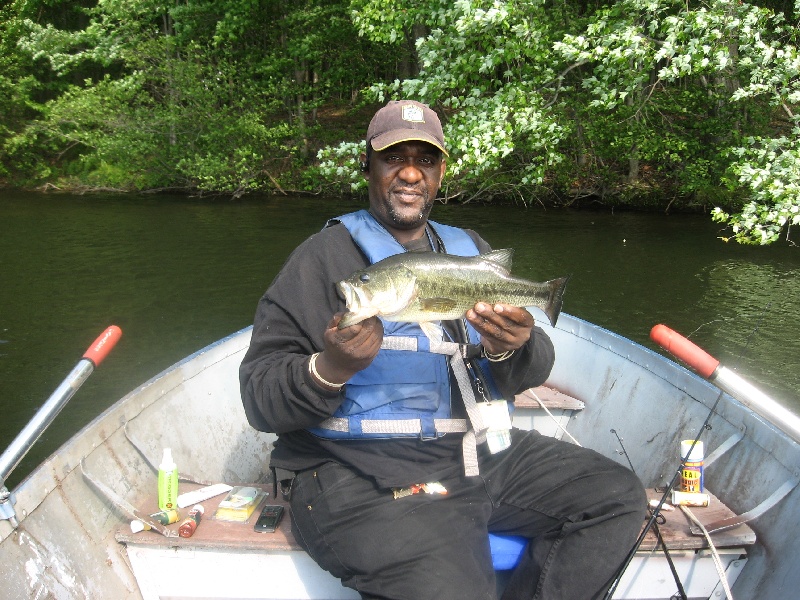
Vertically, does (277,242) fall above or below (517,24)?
below

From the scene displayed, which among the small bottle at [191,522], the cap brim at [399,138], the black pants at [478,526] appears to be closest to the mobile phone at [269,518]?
the black pants at [478,526]

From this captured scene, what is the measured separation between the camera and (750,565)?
10.4 ft

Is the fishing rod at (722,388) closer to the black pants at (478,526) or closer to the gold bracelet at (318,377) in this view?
the black pants at (478,526)

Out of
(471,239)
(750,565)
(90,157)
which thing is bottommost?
(90,157)

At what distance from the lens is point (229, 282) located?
42.4 ft

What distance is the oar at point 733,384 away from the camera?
120 inches

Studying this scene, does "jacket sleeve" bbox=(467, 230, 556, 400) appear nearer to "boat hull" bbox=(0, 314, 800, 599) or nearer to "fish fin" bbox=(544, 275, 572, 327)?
"fish fin" bbox=(544, 275, 572, 327)

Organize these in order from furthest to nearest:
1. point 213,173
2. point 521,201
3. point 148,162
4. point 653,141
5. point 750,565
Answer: point 148,162 < point 213,173 < point 521,201 < point 653,141 < point 750,565

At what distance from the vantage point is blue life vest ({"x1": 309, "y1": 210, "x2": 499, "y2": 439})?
2867mm

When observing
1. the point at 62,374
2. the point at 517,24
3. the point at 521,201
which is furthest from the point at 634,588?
the point at 521,201

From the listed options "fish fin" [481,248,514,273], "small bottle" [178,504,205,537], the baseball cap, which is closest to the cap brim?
the baseball cap

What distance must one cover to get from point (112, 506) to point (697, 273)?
12306mm

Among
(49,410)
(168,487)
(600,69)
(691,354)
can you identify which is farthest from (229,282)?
(691,354)

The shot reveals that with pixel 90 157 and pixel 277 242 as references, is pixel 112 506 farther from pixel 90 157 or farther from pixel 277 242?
pixel 90 157
